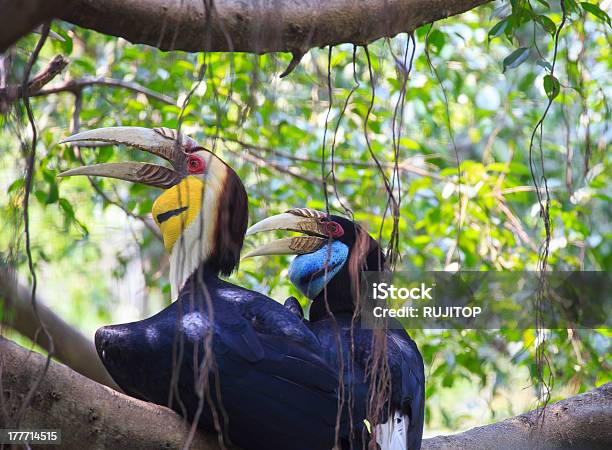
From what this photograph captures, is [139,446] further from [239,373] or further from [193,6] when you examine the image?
[193,6]

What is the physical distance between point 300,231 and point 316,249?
0.42ft

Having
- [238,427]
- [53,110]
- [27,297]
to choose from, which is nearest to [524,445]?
[238,427]

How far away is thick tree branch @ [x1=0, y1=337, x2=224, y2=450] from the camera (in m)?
2.24

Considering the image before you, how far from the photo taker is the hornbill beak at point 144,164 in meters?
3.34

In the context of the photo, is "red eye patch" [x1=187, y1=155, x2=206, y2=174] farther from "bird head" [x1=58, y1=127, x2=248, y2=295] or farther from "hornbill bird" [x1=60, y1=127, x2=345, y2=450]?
"hornbill bird" [x1=60, y1=127, x2=345, y2=450]

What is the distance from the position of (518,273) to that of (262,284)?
1.28m

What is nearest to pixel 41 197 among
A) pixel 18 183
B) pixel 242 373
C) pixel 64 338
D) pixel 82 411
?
pixel 64 338

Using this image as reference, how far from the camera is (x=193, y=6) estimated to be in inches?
93.7

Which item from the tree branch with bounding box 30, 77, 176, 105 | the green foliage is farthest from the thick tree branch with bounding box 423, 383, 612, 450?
the tree branch with bounding box 30, 77, 176, 105

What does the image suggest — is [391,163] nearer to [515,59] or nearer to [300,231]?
[300,231]

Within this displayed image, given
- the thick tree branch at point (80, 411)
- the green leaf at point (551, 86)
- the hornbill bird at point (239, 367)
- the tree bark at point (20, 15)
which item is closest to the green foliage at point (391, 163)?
the hornbill bird at point (239, 367)

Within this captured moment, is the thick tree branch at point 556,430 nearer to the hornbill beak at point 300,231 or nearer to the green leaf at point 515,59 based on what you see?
the hornbill beak at point 300,231

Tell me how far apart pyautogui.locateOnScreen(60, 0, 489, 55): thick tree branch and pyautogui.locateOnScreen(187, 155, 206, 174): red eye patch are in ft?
3.62

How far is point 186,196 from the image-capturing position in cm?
345
